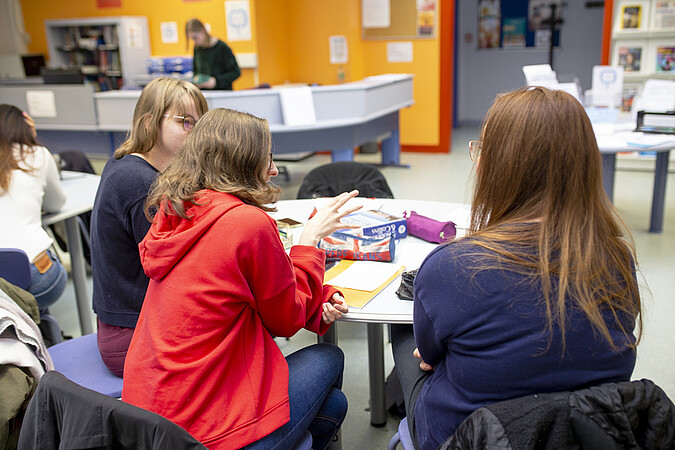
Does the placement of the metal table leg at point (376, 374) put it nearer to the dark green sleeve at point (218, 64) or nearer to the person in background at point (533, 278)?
the person in background at point (533, 278)

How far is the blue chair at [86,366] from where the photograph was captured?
68.6 inches

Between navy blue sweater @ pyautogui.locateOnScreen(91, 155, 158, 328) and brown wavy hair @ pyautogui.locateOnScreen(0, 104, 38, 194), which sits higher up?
brown wavy hair @ pyautogui.locateOnScreen(0, 104, 38, 194)

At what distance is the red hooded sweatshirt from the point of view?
51.2 inches

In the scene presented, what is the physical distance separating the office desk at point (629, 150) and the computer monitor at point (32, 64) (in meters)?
7.45

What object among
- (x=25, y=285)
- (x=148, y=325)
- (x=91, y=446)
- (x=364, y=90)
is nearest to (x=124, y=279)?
(x=148, y=325)

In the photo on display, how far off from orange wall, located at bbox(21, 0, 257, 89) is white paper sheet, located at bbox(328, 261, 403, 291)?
5.81 metres

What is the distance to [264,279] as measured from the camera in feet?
4.48

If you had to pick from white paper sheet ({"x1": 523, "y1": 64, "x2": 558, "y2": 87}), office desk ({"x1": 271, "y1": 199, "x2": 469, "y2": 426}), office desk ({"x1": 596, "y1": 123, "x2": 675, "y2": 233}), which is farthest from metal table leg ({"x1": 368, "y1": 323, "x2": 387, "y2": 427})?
white paper sheet ({"x1": 523, "y1": 64, "x2": 558, "y2": 87})

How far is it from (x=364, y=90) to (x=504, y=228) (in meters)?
4.30

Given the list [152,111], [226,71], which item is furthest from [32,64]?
[152,111]

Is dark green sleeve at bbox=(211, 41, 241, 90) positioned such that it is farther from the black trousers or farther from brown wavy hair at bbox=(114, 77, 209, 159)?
the black trousers

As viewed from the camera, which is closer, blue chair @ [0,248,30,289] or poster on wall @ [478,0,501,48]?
blue chair @ [0,248,30,289]

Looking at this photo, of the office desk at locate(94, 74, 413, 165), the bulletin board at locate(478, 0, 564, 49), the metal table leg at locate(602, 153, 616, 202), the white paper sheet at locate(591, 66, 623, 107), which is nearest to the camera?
the metal table leg at locate(602, 153, 616, 202)

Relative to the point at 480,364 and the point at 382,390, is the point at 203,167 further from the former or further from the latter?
the point at 382,390
